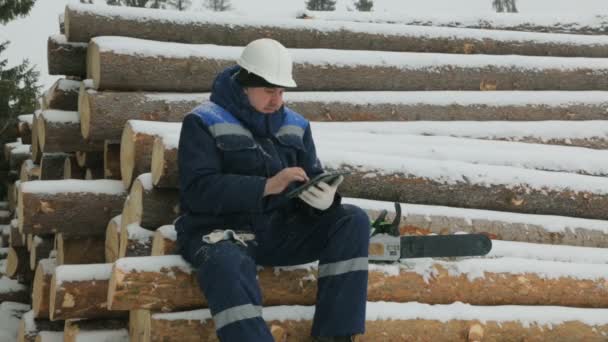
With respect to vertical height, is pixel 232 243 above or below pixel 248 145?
below

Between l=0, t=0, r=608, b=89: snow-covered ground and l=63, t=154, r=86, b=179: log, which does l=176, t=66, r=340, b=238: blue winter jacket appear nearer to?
l=63, t=154, r=86, b=179: log

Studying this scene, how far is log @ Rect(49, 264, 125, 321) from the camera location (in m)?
4.89

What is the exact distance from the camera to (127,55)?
6320 millimetres

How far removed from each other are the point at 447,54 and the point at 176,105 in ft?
9.97

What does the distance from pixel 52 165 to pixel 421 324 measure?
451cm

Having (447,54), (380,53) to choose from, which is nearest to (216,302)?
(380,53)

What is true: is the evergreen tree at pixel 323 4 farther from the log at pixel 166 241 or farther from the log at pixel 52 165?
the log at pixel 166 241

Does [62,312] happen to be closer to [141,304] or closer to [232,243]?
[141,304]

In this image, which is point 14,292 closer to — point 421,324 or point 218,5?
point 421,324

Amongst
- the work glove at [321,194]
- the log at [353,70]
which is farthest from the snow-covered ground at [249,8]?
the work glove at [321,194]

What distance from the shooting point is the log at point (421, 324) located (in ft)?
12.7

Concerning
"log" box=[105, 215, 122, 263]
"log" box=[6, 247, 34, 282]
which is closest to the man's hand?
"log" box=[105, 215, 122, 263]

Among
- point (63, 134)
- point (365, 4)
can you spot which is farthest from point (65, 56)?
point (365, 4)

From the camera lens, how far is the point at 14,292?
29.0 ft
